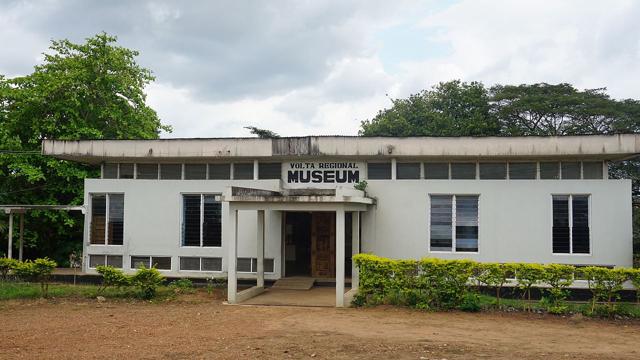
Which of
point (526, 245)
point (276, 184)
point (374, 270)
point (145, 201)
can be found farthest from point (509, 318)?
point (145, 201)

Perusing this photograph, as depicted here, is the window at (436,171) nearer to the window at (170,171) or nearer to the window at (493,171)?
the window at (493,171)

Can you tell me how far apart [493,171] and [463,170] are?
2.68 feet

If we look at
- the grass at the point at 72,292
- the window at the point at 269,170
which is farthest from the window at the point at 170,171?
the grass at the point at 72,292

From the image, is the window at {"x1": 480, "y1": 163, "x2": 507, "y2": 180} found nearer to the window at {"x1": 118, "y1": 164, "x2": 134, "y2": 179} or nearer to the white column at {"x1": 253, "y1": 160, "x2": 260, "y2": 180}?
the white column at {"x1": 253, "y1": 160, "x2": 260, "y2": 180}

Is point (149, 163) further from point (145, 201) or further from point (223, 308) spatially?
point (223, 308)

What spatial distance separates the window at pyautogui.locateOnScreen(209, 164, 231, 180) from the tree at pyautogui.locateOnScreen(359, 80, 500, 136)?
832 inches

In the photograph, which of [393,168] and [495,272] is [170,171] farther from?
[495,272]

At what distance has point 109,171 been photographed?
17750mm

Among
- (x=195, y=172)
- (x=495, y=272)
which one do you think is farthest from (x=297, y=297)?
(x=195, y=172)

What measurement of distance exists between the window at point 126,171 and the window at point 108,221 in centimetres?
62

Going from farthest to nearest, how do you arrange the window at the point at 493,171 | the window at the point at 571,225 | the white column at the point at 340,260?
the window at the point at 493,171, the window at the point at 571,225, the white column at the point at 340,260

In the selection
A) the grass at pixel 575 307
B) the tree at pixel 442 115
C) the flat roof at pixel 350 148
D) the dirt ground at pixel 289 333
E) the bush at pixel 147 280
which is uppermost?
the tree at pixel 442 115

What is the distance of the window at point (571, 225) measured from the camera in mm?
15375

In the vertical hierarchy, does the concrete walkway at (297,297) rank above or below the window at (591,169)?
below
